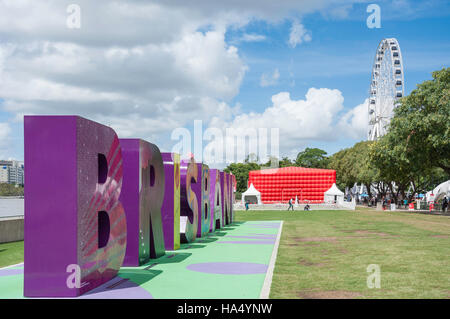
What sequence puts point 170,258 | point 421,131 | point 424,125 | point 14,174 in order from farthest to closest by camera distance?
point 421,131
point 424,125
point 14,174
point 170,258

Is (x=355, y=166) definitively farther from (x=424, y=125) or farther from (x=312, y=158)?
(x=312, y=158)

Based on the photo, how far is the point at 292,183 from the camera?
7188 centimetres

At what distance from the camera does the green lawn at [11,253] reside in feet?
46.3

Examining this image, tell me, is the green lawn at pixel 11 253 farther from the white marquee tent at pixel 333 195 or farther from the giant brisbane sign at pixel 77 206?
the white marquee tent at pixel 333 195

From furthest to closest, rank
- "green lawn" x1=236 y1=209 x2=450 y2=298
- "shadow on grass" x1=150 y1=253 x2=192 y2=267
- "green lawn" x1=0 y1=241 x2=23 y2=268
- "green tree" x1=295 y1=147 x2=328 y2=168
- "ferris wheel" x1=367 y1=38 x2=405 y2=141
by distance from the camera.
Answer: "green tree" x1=295 y1=147 x2=328 y2=168
"ferris wheel" x1=367 y1=38 x2=405 y2=141
"green lawn" x1=0 y1=241 x2=23 y2=268
"shadow on grass" x1=150 y1=253 x2=192 y2=267
"green lawn" x1=236 y1=209 x2=450 y2=298

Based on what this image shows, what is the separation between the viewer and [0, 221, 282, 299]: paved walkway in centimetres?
904

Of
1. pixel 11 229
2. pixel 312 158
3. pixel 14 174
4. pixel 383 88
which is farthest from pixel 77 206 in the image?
pixel 312 158

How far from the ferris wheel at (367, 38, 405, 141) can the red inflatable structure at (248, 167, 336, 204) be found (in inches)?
376

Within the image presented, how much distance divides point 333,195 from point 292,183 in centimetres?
735

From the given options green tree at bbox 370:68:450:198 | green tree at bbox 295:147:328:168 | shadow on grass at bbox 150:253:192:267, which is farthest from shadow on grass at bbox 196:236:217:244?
green tree at bbox 295:147:328:168

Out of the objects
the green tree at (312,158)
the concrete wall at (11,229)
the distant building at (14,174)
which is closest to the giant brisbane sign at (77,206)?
the distant building at (14,174)

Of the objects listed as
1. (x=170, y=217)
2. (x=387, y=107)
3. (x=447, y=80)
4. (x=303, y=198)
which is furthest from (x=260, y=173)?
(x=170, y=217)

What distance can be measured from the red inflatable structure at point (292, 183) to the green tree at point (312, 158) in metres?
60.4

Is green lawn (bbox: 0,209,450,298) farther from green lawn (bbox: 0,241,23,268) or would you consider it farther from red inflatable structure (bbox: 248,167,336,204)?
red inflatable structure (bbox: 248,167,336,204)
